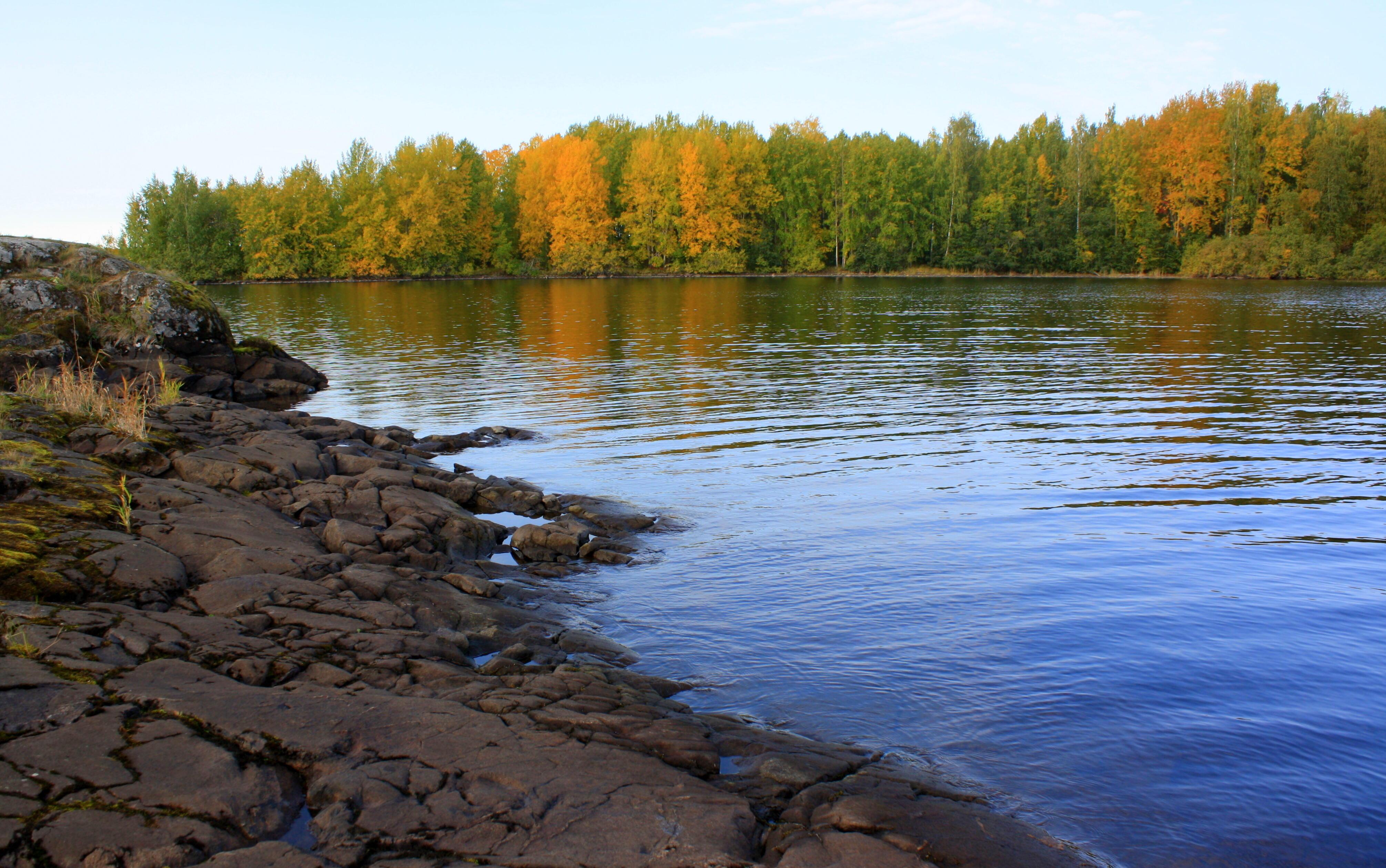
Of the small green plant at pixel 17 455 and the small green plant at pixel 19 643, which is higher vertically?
the small green plant at pixel 17 455

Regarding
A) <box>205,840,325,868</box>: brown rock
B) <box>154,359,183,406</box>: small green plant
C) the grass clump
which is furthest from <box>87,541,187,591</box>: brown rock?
<box>154,359,183,406</box>: small green plant

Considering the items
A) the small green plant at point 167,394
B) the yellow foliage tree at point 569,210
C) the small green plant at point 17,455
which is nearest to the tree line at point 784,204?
the yellow foliage tree at point 569,210

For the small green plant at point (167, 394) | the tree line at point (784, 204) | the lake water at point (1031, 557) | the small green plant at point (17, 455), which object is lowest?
the lake water at point (1031, 557)

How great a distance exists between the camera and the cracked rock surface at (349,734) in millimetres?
4238

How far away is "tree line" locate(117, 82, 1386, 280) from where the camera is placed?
81938 millimetres

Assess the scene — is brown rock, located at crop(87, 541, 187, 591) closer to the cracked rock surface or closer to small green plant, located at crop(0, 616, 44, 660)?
the cracked rock surface

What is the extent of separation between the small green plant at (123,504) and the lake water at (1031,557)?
449 cm

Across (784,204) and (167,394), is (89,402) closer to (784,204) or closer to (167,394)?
(167,394)

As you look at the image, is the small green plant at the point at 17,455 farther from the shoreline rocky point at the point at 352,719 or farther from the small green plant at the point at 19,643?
the small green plant at the point at 19,643

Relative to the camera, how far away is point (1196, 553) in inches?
405

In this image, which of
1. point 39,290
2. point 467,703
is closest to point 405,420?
point 39,290

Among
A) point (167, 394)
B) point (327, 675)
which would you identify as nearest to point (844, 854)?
→ point (327, 675)

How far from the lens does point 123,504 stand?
8.45 meters

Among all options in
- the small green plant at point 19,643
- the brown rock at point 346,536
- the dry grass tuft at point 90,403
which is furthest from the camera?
the dry grass tuft at point 90,403
